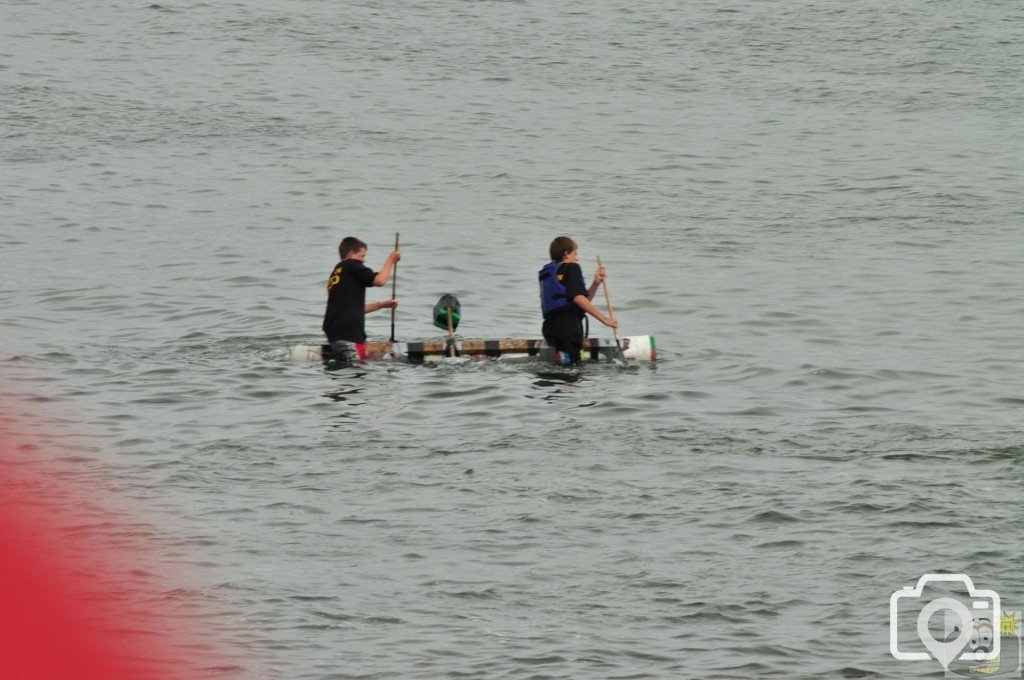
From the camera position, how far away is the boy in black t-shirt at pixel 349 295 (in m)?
15.5

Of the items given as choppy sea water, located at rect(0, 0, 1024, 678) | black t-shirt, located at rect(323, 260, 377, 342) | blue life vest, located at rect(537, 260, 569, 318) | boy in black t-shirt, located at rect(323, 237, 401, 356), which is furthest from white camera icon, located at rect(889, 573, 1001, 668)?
black t-shirt, located at rect(323, 260, 377, 342)

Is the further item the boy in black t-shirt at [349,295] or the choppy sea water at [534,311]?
the boy in black t-shirt at [349,295]

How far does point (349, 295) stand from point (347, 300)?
0.06 metres

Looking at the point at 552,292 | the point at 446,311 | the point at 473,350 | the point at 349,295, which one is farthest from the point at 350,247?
the point at 552,292

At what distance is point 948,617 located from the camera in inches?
342

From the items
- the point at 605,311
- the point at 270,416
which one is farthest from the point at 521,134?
the point at 270,416

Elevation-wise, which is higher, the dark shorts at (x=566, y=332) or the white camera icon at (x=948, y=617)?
the dark shorts at (x=566, y=332)

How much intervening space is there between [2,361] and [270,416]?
14.7 ft

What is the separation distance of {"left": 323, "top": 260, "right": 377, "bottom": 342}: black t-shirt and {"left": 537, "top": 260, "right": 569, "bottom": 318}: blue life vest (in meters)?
1.87

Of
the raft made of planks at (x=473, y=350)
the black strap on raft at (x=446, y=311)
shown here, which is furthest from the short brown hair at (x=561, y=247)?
the black strap on raft at (x=446, y=311)

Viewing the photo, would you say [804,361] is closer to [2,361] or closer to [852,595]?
[852,595]

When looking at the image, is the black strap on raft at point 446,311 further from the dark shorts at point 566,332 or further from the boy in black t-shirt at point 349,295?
the dark shorts at point 566,332

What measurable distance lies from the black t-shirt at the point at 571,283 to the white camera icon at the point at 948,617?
6746mm

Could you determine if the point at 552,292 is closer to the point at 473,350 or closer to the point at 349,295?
the point at 473,350
